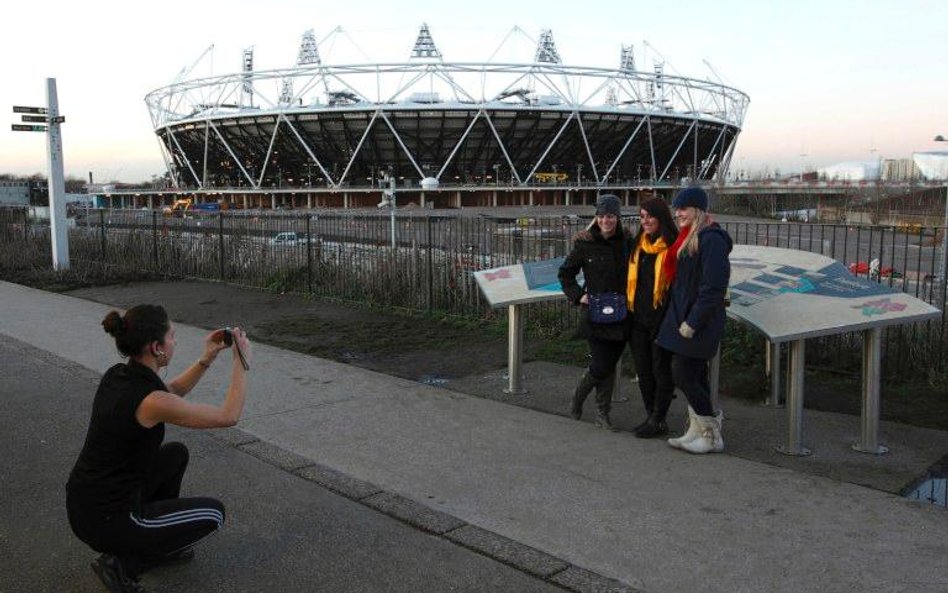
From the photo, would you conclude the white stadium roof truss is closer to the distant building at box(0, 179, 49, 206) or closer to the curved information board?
the distant building at box(0, 179, 49, 206)

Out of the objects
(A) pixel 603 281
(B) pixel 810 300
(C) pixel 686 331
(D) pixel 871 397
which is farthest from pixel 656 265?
(D) pixel 871 397

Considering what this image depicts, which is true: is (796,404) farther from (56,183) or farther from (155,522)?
(56,183)

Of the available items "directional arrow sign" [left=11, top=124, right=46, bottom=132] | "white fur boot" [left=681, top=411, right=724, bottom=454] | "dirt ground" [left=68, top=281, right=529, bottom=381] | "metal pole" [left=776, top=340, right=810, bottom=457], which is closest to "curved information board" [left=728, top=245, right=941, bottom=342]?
"metal pole" [left=776, top=340, right=810, bottom=457]

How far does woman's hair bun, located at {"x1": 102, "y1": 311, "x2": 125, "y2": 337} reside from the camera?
132 inches

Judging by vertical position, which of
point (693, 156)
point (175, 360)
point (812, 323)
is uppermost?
point (693, 156)

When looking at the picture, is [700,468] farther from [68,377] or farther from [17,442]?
[68,377]

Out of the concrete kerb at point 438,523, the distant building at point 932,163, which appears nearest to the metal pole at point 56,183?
the concrete kerb at point 438,523

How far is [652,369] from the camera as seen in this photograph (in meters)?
5.89

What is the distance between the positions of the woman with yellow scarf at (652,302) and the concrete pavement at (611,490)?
352mm

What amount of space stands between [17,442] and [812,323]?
18.8ft

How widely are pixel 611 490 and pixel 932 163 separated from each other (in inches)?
3814

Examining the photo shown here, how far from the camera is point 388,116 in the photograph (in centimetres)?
7394

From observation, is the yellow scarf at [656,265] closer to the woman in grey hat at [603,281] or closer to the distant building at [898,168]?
the woman in grey hat at [603,281]

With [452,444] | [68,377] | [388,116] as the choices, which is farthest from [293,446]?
[388,116]
